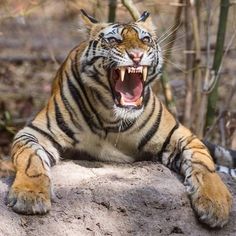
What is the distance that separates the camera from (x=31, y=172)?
150 inches

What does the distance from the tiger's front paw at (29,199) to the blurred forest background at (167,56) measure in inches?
54.5

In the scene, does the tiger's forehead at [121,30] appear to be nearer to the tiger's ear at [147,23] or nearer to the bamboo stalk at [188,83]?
the tiger's ear at [147,23]

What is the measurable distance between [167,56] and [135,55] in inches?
105

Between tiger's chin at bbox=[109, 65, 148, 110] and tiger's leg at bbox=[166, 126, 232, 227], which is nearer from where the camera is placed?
tiger's leg at bbox=[166, 126, 232, 227]

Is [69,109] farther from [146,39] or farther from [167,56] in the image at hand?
[167,56]

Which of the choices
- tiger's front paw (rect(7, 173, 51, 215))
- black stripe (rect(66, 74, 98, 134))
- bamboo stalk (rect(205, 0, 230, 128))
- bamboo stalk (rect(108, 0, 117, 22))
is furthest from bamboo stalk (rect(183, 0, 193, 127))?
tiger's front paw (rect(7, 173, 51, 215))

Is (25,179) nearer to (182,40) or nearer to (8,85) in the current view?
(182,40)

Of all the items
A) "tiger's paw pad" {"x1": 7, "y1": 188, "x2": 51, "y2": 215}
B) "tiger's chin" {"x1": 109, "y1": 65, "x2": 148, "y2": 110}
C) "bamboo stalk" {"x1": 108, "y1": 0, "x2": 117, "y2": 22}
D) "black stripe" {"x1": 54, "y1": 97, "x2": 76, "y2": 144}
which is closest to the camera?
"tiger's paw pad" {"x1": 7, "y1": 188, "x2": 51, "y2": 215}

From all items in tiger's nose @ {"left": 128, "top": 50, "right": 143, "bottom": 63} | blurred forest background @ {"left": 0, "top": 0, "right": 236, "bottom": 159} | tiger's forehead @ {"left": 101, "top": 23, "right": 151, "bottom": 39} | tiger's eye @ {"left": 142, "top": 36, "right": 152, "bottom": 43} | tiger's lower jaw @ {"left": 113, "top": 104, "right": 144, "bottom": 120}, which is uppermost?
tiger's forehead @ {"left": 101, "top": 23, "right": 151, "bottom": 39}

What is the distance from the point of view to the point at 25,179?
3.75 metres

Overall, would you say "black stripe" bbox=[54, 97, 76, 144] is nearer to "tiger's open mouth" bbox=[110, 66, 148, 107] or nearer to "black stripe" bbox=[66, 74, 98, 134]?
"black stripe" bbox=[66, 74, 98, 134]

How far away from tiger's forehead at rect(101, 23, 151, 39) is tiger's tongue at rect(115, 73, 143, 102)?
9.4 inches

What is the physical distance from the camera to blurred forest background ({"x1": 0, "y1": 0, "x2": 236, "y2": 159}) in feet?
19.6

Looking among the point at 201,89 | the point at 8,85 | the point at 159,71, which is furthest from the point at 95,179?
the point at 8,85
